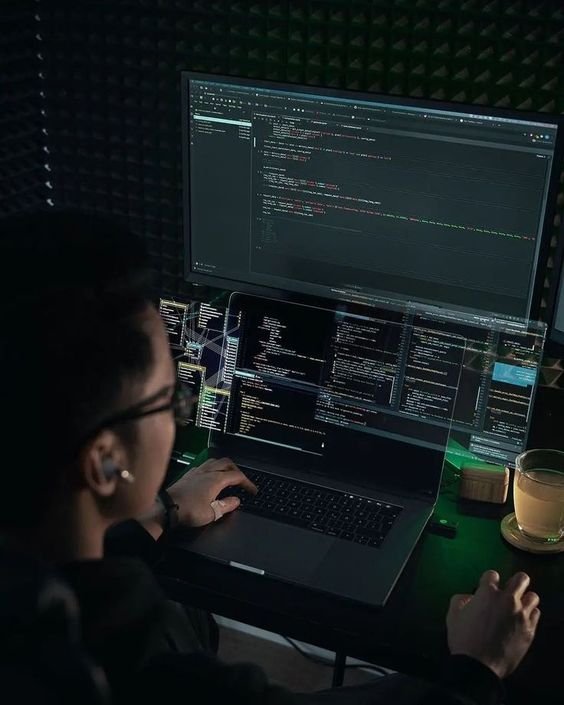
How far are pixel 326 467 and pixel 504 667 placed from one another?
0.51 m

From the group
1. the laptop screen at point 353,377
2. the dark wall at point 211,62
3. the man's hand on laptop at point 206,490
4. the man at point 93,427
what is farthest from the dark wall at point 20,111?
the man at point 93,427

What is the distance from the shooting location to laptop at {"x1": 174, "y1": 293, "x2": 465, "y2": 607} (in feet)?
4.50

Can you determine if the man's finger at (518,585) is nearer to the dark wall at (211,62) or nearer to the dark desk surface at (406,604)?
the dark desk surface at (406,604)

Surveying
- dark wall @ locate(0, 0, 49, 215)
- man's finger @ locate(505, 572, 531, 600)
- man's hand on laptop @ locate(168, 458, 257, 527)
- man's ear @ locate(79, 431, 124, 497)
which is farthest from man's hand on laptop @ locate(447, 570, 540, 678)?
dark wall @ locate(0, 0, 49, 215)

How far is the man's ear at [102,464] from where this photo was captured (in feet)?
2.87

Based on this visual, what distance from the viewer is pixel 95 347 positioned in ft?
2.75

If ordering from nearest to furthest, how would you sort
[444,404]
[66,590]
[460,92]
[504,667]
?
[66,590]
[504,667]
[444,404]
[460,92]

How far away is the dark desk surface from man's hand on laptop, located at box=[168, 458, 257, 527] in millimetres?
71

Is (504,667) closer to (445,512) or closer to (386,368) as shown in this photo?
(445,512)

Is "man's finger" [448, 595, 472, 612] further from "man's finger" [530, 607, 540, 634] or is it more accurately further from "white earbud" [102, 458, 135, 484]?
"white earbud" [102, 458, 135, 484]

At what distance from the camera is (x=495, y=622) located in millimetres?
1142

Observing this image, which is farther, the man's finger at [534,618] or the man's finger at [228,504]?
the man's finger at [228,504]

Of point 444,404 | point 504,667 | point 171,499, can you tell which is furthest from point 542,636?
point 171,499

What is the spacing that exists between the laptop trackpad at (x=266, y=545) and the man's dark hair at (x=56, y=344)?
452 millimetres
